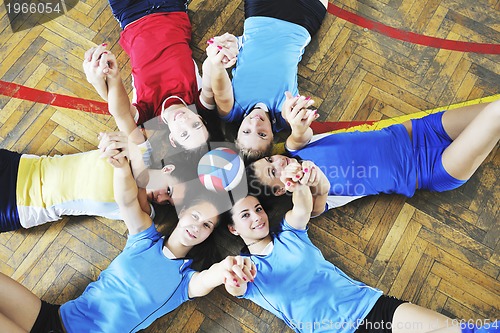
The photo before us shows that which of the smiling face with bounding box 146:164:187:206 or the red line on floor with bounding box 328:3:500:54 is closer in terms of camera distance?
the smiling face with bounding box 146:164:187:206

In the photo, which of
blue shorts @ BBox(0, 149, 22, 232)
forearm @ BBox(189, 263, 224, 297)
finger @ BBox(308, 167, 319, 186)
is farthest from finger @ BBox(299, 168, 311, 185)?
blue shorts @ BBox(0, 149, 22, 232)

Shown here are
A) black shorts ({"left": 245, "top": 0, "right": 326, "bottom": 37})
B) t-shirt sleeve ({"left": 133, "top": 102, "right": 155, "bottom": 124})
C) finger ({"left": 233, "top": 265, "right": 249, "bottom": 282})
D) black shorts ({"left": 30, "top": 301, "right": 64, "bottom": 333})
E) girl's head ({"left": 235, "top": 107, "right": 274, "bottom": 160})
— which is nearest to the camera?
finger ({"left": 233, "top": 265, "right": 249, "bottom": 282})

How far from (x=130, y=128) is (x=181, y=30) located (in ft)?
1.40

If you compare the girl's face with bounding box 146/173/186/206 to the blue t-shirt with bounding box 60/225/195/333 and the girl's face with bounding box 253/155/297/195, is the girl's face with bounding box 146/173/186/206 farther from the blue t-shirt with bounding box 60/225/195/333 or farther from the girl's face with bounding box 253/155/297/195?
the girl's face with bounding box 253/155/297/195

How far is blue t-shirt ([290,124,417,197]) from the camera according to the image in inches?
61.1

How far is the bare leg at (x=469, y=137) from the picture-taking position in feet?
4.63

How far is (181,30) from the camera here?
175 cm

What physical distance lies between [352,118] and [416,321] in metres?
0.72

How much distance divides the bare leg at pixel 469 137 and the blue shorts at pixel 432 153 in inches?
0.7

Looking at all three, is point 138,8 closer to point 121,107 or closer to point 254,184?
point 121,107

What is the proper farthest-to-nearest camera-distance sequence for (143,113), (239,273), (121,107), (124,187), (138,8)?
(138,8) < (143,113) < (121,107) < (124,187) < (239,273)

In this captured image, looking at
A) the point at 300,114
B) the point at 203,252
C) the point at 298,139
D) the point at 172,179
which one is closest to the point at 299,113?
the point at 300,114

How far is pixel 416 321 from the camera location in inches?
54.1

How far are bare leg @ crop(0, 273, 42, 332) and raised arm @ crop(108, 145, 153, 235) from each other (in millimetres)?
344
